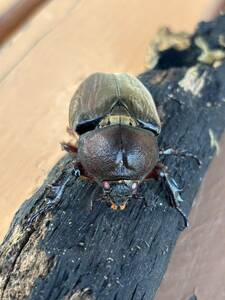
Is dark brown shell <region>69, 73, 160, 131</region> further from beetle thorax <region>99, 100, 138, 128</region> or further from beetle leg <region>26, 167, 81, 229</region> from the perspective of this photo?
beetle leg <region>26, 167, 81, 229</region>

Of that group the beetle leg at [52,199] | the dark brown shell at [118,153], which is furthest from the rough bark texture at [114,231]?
the dark brown shell at [118,153]

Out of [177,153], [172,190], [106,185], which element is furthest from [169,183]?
[106,185]

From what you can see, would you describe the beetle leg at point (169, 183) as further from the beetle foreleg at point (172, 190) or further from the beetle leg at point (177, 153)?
the beetle leg at point (177, 153)

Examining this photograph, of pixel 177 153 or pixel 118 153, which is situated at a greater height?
pixel 118 153

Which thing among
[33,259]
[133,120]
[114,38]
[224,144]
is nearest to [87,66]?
[114,38]

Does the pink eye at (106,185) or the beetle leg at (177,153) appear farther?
the beetle leg at (177,153)

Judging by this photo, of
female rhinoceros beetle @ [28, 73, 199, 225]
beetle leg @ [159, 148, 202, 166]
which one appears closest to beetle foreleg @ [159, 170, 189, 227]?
female rhinoceros beetle @ [28, 73, 199, 225]

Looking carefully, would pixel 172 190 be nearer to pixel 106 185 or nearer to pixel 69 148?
pixel 106 185
